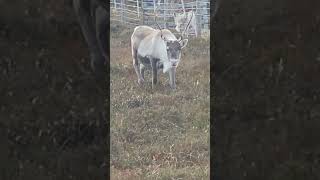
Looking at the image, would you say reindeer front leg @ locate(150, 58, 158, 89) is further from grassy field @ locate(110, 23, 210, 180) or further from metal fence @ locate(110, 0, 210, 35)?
metal fence @ locate(110, 0, 210, 35)

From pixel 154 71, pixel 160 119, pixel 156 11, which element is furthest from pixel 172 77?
pixel 156 11

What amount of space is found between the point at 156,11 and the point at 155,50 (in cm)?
19

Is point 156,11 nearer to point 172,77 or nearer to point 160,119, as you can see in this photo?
point 172,77

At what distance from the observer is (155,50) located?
2.87m

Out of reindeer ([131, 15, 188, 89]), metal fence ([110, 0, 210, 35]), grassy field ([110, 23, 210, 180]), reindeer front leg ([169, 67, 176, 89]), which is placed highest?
metal fence ([110, 0, 210, 35])

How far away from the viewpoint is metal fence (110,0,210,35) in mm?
2787

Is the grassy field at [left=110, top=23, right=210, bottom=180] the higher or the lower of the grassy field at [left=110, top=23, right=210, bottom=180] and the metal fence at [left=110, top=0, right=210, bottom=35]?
the lower

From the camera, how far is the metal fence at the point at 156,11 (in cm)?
279

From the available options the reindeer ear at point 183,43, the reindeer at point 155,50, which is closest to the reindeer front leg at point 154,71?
the reindeer at point 155,50

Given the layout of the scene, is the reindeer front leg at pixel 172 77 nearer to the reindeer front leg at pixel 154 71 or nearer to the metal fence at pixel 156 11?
the reindeer front leg at pixel 154 71

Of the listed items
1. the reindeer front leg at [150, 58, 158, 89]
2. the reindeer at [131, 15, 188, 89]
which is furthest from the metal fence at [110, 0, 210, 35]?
the reindeer front leg at [150, 58, 158, 89]

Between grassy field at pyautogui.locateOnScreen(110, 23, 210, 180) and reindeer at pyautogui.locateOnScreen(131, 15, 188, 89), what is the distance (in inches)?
1.1
